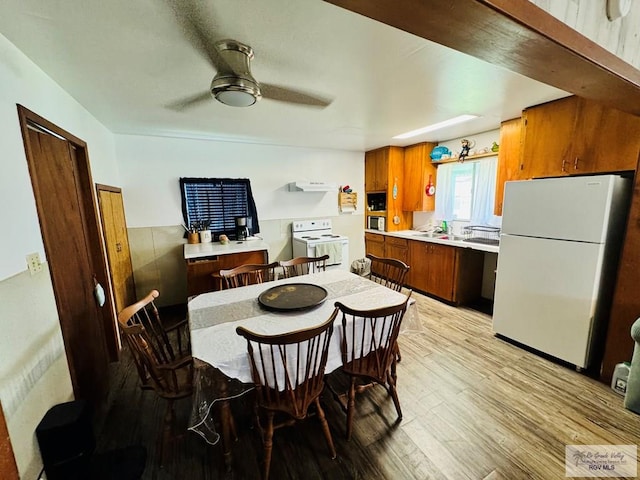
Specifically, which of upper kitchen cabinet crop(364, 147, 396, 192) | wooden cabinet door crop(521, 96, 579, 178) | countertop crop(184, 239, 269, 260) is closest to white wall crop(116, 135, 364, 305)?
countertop crop(184, 239, 269, 260)

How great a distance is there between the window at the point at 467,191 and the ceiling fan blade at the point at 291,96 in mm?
2527

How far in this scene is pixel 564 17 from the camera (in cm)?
101

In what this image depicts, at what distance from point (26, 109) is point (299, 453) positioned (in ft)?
7.96

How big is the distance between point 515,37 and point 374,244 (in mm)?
3950

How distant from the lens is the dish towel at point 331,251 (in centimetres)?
392

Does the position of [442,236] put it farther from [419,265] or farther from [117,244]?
[117,244]

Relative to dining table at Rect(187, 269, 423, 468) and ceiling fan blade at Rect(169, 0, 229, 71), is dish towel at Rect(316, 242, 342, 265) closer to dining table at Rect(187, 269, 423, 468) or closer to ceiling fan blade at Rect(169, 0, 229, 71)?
dining table at Rect(187, 269, 423, 468)

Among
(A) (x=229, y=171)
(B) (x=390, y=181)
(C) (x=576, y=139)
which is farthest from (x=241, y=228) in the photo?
(C) (x=576, y=139)

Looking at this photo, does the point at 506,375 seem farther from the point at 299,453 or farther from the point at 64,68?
the point at 64,68

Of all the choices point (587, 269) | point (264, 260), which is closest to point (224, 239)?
point (264, 260)

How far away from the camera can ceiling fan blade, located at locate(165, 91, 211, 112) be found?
2.11m

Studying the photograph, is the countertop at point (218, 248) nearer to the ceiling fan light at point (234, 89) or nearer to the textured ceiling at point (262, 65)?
the textured ceiling at point (262, 65)

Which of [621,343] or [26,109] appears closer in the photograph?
[26,109]

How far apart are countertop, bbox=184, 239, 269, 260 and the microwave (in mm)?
2171
